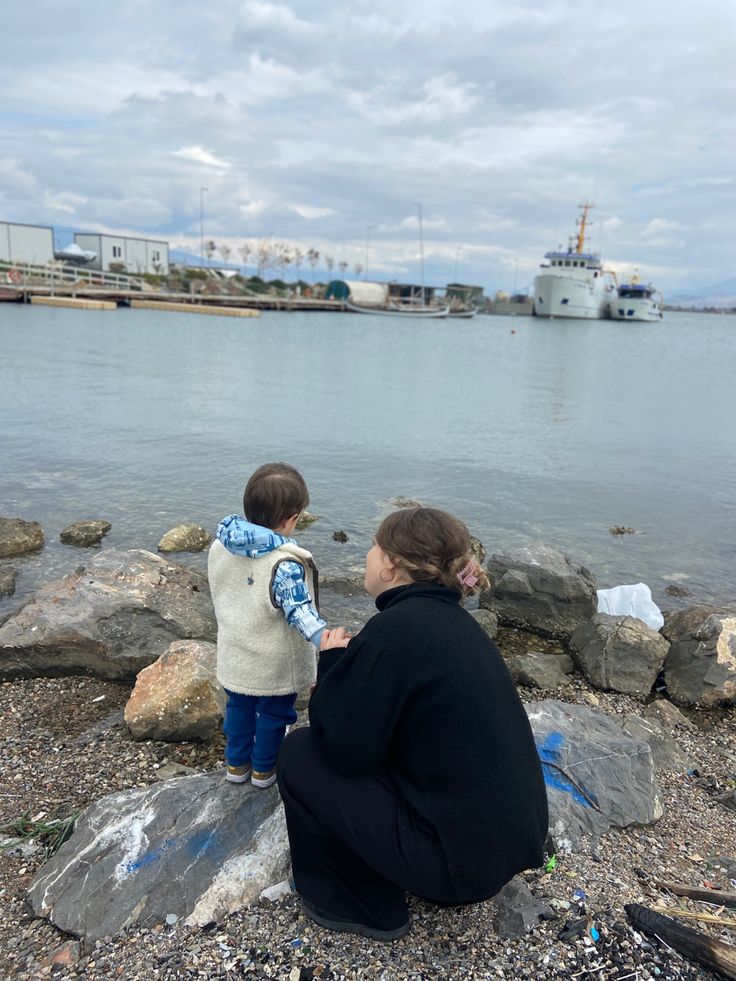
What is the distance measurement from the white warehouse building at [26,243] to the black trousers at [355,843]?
10354cm

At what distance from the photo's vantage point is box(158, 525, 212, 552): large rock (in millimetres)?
10875

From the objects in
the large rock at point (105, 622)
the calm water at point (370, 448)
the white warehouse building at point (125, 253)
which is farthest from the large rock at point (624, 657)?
the white warehouse building at point (125, 253)

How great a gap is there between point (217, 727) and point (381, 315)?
354 ft

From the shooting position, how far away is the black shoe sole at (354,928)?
305cm

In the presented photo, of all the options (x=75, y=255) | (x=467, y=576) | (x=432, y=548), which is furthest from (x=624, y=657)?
(x=75, y=255)

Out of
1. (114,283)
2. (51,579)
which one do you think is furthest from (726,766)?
(114,283)

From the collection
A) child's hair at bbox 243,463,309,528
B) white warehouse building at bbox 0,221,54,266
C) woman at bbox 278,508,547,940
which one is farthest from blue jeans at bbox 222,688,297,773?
white warehouse building at bbox 0,221,54,266

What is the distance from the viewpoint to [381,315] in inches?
4311

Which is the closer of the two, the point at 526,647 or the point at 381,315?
the point at 526,647

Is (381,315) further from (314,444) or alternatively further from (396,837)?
(396,837)

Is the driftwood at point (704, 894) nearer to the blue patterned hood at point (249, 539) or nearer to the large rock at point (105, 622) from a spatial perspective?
the blue patterned hood at point (249, 539)

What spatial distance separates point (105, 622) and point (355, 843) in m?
4.24

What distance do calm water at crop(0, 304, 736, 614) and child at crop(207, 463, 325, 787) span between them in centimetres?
574

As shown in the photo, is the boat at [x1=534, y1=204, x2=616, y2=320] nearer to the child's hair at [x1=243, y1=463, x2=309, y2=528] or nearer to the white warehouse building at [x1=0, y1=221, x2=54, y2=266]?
the white warehouse building at [x1=0, y1=221, x2=54, y2=266]
